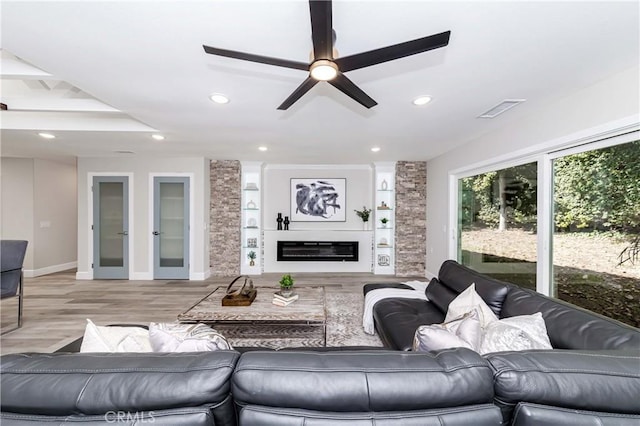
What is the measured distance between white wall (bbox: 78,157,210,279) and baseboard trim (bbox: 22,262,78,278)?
1011 mm

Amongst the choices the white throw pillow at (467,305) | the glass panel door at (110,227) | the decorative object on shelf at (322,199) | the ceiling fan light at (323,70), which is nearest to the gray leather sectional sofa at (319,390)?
the white throw pillow at (467,305)

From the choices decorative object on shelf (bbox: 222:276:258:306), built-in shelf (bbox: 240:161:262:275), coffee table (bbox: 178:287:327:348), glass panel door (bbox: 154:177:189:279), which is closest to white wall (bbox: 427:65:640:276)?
coffee table (bbox: 178:287:327:348)

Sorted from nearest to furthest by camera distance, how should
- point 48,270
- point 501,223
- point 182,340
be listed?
point 182,340 < point 501,223 < point 48,270

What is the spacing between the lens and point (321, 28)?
131 cm

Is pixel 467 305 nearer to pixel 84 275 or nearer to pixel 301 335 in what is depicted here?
pixel 301 335

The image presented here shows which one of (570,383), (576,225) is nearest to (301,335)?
(570,383)

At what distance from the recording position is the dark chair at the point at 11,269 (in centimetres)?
318

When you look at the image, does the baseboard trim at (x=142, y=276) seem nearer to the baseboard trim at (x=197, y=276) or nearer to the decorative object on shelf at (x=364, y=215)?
the baseboard trim at (x=197, y=276)

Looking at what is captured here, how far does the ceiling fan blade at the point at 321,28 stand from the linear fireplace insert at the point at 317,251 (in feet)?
16.2

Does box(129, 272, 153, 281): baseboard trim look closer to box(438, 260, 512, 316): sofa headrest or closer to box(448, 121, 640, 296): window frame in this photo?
box(438, 260, 512, 316): sofa headrest

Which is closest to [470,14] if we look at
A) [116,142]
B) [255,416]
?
[255,416]

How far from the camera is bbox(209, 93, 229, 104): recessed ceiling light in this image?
2.56m

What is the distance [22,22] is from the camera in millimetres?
1588

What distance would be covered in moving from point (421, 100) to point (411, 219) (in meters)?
3.79
